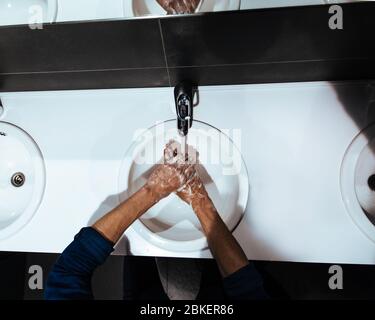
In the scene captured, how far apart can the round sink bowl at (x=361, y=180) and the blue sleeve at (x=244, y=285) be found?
0.36m

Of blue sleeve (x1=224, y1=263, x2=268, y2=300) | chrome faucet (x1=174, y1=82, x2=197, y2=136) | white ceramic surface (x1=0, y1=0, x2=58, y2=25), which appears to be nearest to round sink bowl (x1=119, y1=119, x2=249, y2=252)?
chrome faucet (x1=174, y1=82, x2=197, y2=136)

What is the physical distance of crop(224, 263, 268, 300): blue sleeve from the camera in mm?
902

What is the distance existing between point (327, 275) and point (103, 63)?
95 centimetres

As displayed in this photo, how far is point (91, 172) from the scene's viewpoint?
1130mm

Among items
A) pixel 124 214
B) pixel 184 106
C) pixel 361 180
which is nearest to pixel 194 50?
pixel 184 106

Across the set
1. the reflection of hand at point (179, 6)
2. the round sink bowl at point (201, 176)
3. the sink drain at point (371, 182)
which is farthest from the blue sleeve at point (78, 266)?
the sink drain at point (371, 182)

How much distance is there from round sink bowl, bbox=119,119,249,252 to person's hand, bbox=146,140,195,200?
6cm

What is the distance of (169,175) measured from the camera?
3.49 ft

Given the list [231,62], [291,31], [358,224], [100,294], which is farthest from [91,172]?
[358,224]

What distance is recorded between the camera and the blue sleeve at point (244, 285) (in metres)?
0.90

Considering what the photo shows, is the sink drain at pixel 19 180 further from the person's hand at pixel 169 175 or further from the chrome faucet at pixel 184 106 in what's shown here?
the chrome faucet at pixel 184 106

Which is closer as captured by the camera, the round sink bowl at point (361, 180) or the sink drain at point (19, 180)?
the round sink bowl at point (361, 180)

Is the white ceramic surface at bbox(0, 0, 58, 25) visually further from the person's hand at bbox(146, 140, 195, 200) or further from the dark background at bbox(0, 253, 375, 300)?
the dark background at bbox(0, 253, 375, 300)
